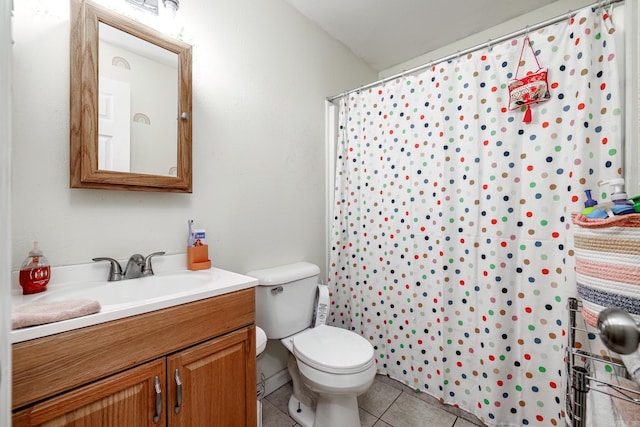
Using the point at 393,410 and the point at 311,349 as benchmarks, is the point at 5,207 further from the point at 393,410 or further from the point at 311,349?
the point at 393,410

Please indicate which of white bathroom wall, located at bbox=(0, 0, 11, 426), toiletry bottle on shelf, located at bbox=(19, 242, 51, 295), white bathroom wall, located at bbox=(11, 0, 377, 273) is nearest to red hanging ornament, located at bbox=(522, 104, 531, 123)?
white bathroom wall, located at bbox=(11, 0, 377, 273)

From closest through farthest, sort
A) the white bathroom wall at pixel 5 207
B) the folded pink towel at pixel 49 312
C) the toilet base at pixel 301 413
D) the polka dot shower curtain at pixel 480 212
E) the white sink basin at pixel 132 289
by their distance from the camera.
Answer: the white bathroom wall at pixel 5 207 → the folded pink towel at pixel 49 312 → the white sink basin at pixel 132 289 → the polka dot shower curtain at pixel 480 212 → the toilet base at pixel 301 413

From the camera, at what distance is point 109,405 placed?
0.78m

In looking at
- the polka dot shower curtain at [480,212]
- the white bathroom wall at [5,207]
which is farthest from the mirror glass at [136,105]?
the polka dot shower curtain at [480,212]

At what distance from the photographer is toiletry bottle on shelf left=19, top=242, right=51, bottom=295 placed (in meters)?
0.91

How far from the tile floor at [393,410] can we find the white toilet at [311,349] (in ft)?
0.35

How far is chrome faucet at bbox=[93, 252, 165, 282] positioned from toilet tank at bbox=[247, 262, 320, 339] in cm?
54

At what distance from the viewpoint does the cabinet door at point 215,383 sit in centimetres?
91

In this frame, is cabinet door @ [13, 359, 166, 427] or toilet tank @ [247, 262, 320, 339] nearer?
cabinet door @ [13, 359, 166, 427]

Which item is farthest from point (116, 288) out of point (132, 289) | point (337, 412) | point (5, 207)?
point (337, 412)

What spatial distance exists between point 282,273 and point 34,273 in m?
1.01

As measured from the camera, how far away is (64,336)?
0.70 metres

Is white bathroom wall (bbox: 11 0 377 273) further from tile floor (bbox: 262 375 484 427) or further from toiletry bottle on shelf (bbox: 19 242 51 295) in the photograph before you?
tile floor (bbox: 262 375 484 427)

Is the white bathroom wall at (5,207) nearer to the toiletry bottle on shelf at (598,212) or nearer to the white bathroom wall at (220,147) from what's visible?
the white bathroom wall at (220,147)
